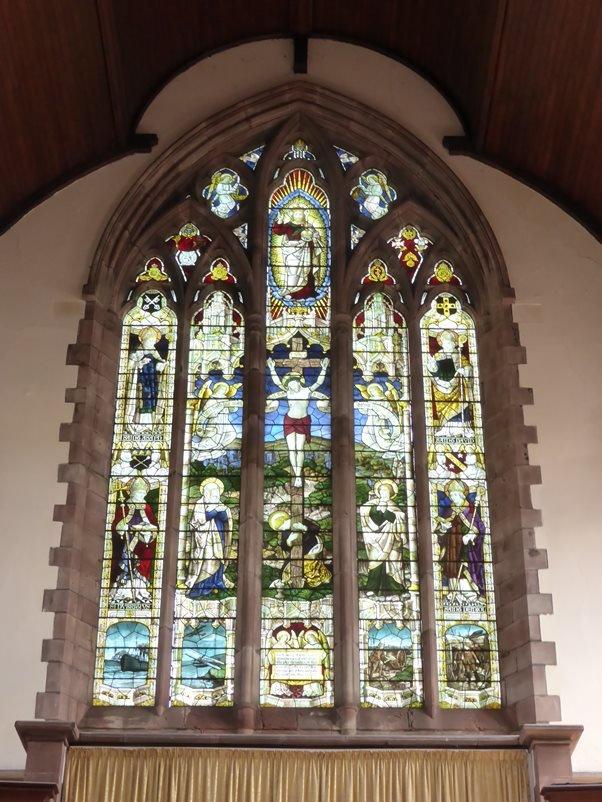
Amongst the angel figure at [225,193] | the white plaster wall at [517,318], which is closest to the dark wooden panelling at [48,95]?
the white plaster wall at [517,318]

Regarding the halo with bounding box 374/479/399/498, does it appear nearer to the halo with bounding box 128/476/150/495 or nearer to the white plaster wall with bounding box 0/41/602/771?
the white plaster wall with bounding box 0/41/602/771

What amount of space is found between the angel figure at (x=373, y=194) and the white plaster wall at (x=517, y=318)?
1.65 feet

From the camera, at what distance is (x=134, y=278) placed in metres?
11.9

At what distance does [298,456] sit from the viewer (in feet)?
36.2

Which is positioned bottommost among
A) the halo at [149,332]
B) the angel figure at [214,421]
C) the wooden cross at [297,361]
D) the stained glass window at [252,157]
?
the angel figure at [214,421]

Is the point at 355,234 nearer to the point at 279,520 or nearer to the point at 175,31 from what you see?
the point at 175,31

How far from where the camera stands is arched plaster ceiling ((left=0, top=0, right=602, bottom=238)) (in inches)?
428

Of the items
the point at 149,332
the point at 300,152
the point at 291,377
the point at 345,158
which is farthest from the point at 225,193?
the point at 291,377

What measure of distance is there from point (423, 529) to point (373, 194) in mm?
3169

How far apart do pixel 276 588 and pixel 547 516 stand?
6.52ft

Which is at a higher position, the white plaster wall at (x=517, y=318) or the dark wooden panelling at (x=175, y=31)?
the dark wooden panelling at (x=175, y=31)

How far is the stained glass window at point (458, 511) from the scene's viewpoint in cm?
1026

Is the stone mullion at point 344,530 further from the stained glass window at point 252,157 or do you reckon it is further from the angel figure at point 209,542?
the stained glass window at point 252,157

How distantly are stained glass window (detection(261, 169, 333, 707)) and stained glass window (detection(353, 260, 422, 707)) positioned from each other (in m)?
0.26
